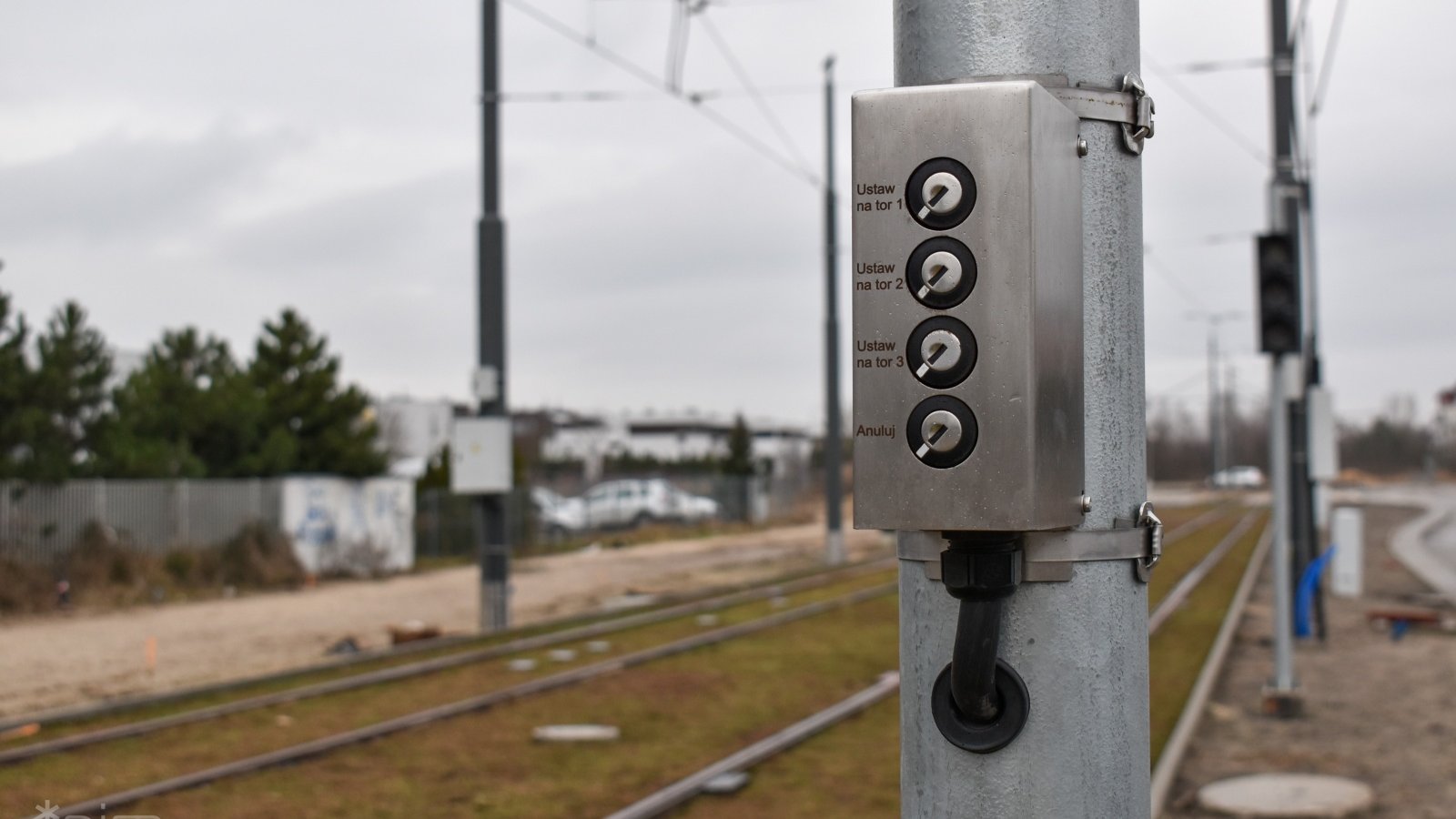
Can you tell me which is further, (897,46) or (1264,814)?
(1264,814)

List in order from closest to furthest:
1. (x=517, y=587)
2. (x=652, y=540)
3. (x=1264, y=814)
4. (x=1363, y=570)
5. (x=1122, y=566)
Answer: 1. (x=1122, y=566)
2. (x=1264, y=814)
3. (x=517, y=587)
4. (x=1363, y=570)
5. (x=652, y=540)

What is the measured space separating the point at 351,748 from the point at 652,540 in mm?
32298

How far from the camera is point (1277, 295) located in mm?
10797

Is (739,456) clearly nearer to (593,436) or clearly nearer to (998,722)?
(593,436)

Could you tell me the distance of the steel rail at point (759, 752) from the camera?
7535 millimetres

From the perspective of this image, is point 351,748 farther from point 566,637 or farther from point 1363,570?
point 1363,570

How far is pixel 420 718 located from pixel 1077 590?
880 centimetres

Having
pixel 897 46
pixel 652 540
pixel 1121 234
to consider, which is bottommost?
pixel 652 540

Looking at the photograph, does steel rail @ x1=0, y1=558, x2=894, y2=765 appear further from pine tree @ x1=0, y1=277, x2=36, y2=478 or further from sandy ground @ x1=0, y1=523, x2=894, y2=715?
pine tree @ x1=0, y1=277, x2=36, y2=478

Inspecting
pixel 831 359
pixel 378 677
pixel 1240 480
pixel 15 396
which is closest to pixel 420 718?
pixel 378 677

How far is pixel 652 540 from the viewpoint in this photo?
41.5 meters

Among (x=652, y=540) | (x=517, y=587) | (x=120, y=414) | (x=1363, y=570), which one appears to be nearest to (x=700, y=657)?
(x=517, y=587)

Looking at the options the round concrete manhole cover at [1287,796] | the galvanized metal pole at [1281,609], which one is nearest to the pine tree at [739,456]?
the galvanized metal pole at [1281,609]

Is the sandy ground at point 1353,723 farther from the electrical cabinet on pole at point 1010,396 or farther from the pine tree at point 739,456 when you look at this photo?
the pine tree at point 739,456
